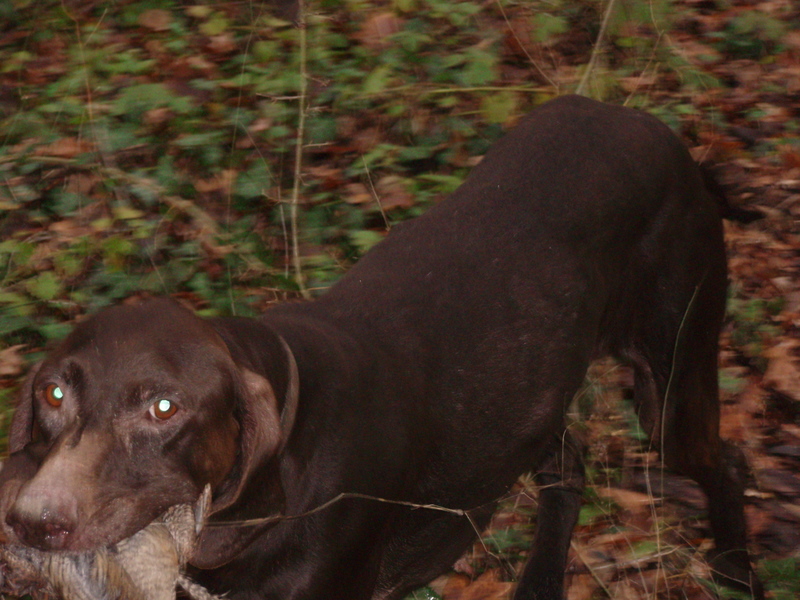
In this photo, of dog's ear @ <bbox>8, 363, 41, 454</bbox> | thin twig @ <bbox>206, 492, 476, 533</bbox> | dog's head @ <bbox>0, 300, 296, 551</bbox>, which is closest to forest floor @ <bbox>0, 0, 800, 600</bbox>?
thin twig @ <bbox>206, 492, 476, 533</bbox>

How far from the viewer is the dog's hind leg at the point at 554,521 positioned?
13.0 feet

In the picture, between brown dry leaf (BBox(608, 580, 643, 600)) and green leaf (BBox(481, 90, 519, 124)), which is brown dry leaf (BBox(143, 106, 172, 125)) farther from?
brown dry leaf (BBox(608, 580, 643, 600))

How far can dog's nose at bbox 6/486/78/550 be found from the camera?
2102mm

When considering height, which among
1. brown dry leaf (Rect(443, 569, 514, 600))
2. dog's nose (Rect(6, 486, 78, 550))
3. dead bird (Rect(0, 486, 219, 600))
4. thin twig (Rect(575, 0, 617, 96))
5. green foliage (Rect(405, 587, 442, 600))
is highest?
dog's nose (Rect(6, 486, 78, 550))

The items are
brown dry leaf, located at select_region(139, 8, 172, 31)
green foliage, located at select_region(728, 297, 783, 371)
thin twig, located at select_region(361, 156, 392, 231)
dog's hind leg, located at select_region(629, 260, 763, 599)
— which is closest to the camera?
dog's hind leg, located at select_region(629, 260, 763, 599)

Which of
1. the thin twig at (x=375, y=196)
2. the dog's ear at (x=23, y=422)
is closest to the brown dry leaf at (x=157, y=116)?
the thin twig at (x=375, y=196)

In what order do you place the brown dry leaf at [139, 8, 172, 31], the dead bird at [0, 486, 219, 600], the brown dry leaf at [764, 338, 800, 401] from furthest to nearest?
the brown dry leaf at [139, 8, 172, 31] → the brown dry leaf at [764, 338, 800, 401] → the dead bird at [0, 486, 219, 600]

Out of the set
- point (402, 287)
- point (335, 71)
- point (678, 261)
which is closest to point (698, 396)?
point (678, 261)

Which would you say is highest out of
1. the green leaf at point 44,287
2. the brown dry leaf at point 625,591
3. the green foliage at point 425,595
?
the green leaf at point 44,287

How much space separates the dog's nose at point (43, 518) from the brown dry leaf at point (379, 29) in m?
4.45

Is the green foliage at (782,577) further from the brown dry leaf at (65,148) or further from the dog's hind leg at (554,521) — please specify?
the brown dry leaf at (65,148)

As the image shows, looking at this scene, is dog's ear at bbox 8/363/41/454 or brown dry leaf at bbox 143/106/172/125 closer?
dog's ear at bbox 8/363/41/454

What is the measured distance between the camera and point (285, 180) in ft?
18.4

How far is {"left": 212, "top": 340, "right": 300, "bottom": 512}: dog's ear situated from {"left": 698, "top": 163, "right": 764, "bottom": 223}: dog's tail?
2.18 meters
